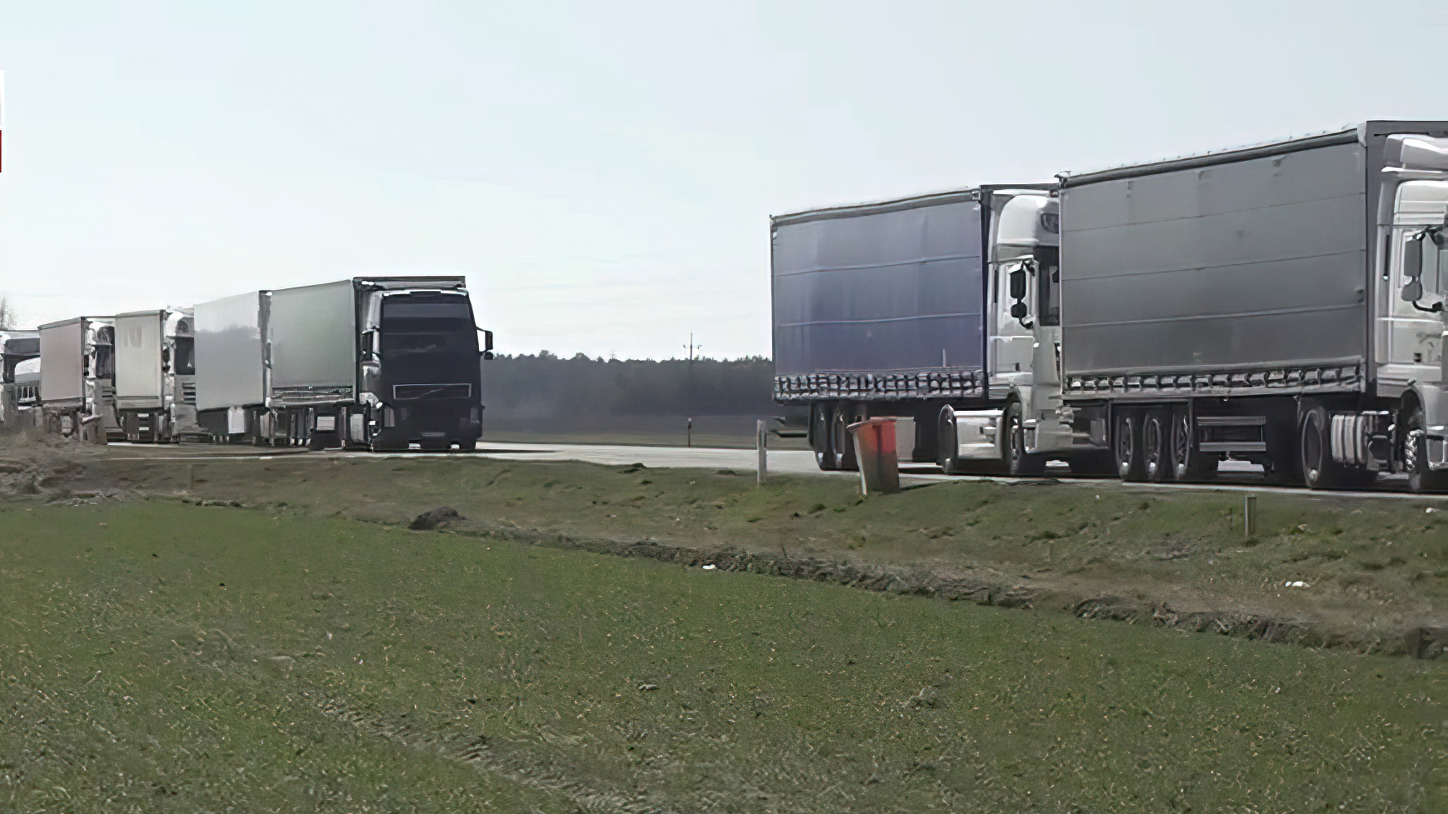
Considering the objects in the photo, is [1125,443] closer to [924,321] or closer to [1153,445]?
[1153,445]

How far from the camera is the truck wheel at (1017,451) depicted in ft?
97.2

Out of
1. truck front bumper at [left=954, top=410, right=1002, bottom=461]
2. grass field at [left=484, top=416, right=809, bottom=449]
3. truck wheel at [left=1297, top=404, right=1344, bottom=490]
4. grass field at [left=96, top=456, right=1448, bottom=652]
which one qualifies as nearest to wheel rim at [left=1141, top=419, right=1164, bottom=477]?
truck wheel at [left=1297, top=404, right=1344, bottom=490]

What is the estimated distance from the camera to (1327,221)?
24094 mm

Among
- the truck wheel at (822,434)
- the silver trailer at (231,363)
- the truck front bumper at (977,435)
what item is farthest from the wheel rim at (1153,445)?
the silver trailer at (231,363)

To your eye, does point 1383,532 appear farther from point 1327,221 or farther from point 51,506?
point 51,506

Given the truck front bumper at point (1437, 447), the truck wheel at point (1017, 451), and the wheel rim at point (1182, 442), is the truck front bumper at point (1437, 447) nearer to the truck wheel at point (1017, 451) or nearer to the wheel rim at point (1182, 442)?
the wheel rim at point (1182, 442)

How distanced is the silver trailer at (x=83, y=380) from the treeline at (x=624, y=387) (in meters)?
24.8

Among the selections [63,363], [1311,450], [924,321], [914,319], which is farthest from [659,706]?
[63,363]

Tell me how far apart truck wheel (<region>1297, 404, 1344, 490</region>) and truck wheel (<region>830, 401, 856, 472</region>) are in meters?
9.97

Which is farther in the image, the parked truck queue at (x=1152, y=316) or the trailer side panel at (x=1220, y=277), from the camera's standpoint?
the trailer side panel at (x=1220, y=277)

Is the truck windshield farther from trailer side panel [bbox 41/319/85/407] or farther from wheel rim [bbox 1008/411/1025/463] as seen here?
trailer side panel [bbox 41/319/85/407]

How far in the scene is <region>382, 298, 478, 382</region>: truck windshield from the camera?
45.4 m

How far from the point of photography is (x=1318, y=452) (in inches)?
965

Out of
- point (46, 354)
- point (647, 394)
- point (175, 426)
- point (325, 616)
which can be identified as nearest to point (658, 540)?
point (325, 616)
